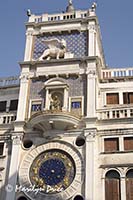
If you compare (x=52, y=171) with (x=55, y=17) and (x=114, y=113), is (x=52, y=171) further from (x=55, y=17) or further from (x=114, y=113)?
(x=55, y=17)

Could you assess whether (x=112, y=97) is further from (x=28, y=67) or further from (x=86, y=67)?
(x=28, y=67)

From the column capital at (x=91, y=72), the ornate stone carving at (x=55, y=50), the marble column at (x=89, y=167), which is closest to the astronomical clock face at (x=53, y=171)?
the marble column at (x=89, y=167)

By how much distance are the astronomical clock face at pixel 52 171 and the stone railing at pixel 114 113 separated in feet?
8.79

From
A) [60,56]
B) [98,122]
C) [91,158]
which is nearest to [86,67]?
[60,56]

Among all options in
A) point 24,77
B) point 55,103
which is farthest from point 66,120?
point 24,77

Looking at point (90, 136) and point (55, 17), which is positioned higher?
point (55, 17)

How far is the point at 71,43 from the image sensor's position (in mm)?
26859

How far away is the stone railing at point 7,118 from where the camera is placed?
24.9m

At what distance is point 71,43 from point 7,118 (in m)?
6.54

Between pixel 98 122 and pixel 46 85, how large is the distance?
401 cm

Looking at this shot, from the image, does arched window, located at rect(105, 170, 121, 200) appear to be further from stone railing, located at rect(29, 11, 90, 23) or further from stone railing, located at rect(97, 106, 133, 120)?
stone railing, located at rect(29, 11, 90, 23)

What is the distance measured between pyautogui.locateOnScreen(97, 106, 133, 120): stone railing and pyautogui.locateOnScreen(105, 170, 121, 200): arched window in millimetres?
3337

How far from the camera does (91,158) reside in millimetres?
21984

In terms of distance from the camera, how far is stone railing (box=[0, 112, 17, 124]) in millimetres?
24938
